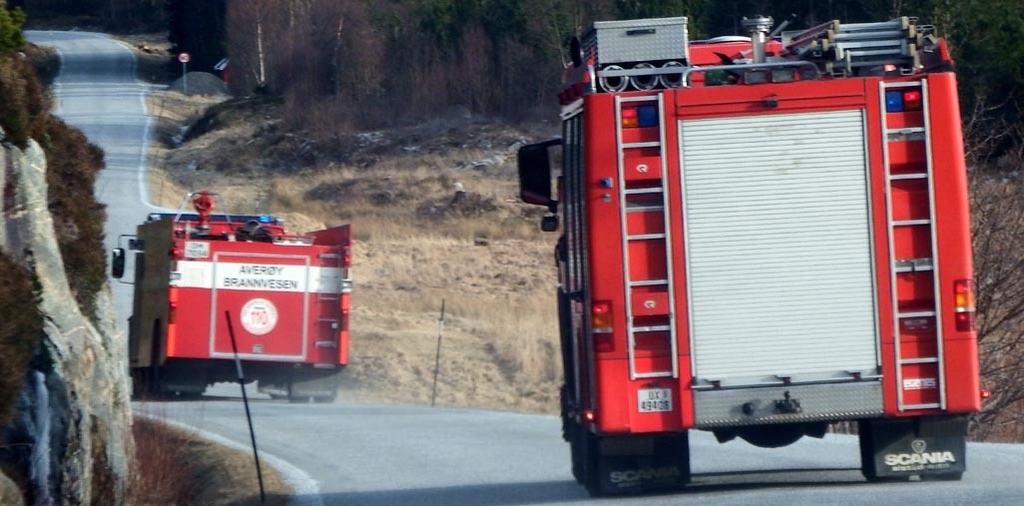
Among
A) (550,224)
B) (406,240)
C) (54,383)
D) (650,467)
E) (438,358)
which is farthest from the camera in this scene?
(406,240)

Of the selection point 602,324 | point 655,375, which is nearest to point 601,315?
point 602,324

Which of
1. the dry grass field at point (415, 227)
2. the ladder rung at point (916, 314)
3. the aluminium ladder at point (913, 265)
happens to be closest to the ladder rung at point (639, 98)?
the aluminium ladder at point (913, 265)

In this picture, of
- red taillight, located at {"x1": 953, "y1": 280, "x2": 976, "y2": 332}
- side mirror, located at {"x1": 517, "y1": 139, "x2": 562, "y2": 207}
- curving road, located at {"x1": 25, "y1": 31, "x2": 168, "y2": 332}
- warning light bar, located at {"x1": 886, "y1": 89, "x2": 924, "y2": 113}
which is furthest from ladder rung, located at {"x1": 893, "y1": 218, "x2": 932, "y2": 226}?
curving road, located at {"x1": 25, "y1": 31, "x2": 168, "y2": 332}

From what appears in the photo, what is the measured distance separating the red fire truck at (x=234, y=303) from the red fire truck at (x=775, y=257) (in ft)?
42.4

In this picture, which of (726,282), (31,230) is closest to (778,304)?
(726,282)

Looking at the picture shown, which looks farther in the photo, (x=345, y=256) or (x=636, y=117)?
(x=345, y=256)

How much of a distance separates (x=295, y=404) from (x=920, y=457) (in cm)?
1384

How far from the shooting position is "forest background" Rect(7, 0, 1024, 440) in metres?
21.1

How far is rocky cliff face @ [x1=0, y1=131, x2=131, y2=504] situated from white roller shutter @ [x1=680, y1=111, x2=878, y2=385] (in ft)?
14.7

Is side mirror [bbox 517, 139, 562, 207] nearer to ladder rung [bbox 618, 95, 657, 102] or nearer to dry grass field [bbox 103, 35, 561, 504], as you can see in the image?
ladder rung [bbox 618, 95, 657, 102]

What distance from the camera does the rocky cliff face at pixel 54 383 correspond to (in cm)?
1047

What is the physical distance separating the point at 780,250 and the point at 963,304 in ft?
4.06

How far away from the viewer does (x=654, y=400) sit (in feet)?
33.8

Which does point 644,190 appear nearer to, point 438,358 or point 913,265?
point 913,265
